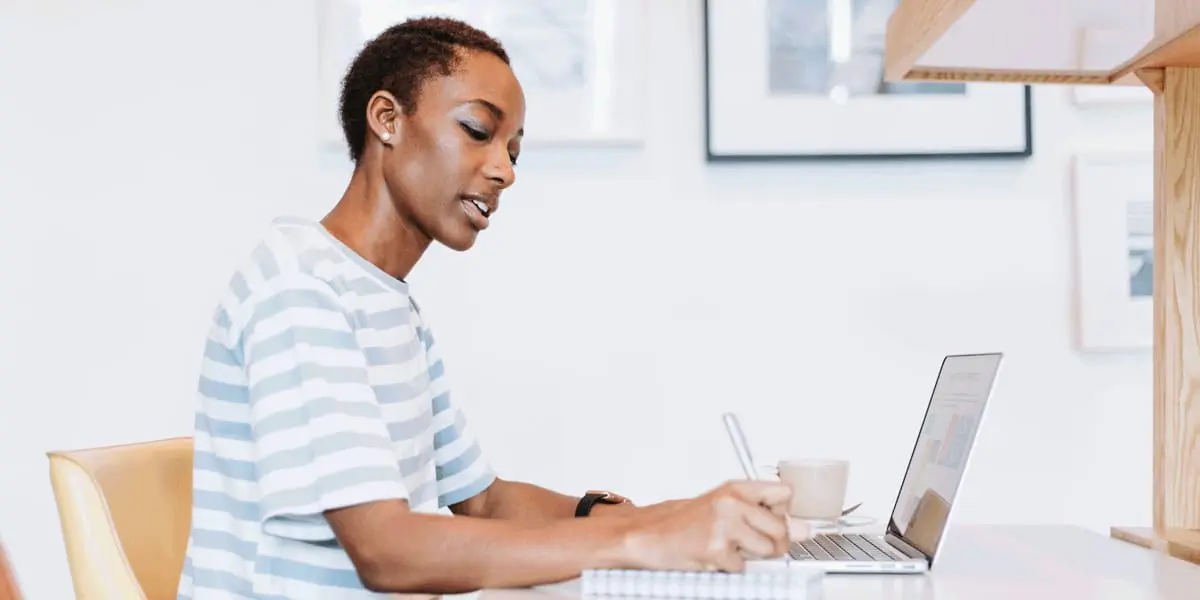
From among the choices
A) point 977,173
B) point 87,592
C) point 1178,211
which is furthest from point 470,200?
point 977,173

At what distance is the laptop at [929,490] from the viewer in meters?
1.06

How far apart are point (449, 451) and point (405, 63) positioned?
452mm

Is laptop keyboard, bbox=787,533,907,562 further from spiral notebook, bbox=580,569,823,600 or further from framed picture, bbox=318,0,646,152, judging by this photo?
framed picture, bbox=318,0,646,152

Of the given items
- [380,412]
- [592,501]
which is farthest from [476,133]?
[592,501]

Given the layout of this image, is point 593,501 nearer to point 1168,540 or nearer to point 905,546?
point 905,546

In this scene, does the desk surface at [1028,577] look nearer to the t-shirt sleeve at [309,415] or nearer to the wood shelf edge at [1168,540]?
Result: the wood shelf edge at [1168,540]

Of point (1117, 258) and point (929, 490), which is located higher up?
point (1117, 258)

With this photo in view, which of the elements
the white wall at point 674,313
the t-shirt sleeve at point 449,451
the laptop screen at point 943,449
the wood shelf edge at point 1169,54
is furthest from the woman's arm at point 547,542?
the white wall at point 674,313

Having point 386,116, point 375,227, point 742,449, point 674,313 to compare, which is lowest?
point 742,449

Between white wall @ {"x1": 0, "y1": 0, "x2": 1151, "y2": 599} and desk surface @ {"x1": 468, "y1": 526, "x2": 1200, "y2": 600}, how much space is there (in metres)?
0.62

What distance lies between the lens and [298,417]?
3.27 ft

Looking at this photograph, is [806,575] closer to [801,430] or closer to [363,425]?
[363,425]

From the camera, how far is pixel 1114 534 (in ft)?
4.35

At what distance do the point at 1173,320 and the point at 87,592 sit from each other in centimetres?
112
